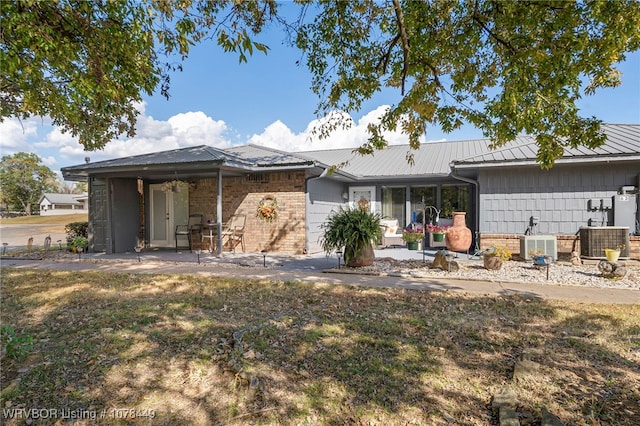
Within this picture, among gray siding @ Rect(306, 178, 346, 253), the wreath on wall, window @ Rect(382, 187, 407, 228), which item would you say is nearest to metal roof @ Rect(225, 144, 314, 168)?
gray siding @ Rect(306, 178, 346, 253)

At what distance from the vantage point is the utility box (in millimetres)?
7996

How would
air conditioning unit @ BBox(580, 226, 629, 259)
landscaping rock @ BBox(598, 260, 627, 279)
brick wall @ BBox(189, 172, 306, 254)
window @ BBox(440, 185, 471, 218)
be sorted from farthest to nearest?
window @ BBox(440, 185, 471, 218) < brick wall @ BBox(189, 172, 306, 254) < air conditioning unit @ BBox(580, 226, 629, 259) < landscaping rock @ BBox(598, 260, 627, 279)

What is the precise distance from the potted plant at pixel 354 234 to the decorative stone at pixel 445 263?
4.56ft

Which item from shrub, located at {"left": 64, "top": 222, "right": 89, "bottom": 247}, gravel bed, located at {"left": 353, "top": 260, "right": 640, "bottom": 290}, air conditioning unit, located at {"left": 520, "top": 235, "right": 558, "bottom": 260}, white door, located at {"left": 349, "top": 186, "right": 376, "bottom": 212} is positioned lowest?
gravel bed, located at {"left": 353, "top": 260, "right": 640, "bottom": 290}

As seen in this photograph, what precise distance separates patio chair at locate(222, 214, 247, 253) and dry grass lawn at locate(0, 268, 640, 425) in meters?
5.58

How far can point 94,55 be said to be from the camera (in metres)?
4.15

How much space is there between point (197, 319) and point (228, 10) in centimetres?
416

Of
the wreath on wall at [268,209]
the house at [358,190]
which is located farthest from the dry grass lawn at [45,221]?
the wreath on wall at [268,209]

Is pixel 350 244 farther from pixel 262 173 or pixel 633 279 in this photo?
pixel 633 279

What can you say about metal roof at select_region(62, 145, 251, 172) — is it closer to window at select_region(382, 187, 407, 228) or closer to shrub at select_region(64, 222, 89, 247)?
shrub at select_region(64, 222, 89, 247)

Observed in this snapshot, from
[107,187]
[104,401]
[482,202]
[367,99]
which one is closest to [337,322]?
[104,401]

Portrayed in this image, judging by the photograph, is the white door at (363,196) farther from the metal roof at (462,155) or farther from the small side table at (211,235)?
the small side table at (211,235)

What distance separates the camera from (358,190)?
13.5 metres

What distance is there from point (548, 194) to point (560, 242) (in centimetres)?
125
